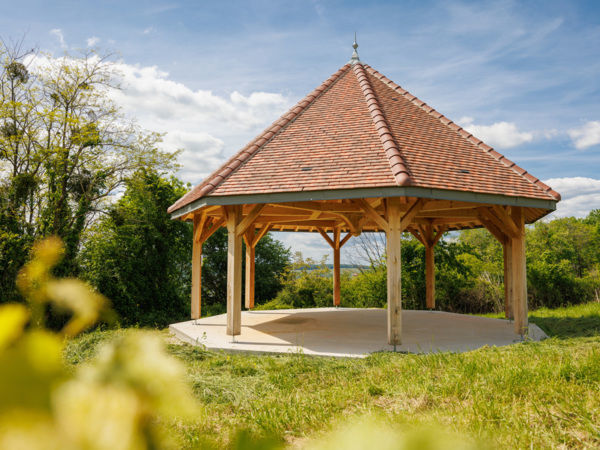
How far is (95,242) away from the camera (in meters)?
14.3

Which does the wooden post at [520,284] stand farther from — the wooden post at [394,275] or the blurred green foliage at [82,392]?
the blurred green foliage at [82,392]

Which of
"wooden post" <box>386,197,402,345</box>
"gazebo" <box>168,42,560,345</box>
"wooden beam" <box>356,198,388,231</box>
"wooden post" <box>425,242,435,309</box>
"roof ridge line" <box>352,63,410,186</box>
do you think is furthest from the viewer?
"wooden post" <box>425,242,435,309</box>

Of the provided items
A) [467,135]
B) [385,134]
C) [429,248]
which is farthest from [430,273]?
[385,134]

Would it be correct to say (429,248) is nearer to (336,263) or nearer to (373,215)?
(336,263)

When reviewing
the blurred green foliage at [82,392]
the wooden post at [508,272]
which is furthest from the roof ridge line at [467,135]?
the blurred green foliage at [82,392]

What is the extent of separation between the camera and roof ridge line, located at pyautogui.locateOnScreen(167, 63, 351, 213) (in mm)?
9211

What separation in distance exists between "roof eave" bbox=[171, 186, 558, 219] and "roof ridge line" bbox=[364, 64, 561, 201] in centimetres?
77

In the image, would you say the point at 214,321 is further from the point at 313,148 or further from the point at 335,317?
the point at 313,148

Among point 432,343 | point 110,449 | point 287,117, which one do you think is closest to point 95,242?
point 287,117

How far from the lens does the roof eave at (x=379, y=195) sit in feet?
25.1

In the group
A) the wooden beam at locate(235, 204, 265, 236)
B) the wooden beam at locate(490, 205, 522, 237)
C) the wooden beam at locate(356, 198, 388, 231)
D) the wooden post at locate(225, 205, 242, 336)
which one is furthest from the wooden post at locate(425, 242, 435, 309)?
the wooden post at locate(225, 205, 242, 336)

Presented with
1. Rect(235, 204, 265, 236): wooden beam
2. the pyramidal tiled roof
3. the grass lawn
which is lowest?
the grass lawn

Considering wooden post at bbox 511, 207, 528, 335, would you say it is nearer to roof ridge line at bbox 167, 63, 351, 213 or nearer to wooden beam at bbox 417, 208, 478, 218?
wooden beam at bbox 417, 208, 478, 218

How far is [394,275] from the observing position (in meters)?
7.95
